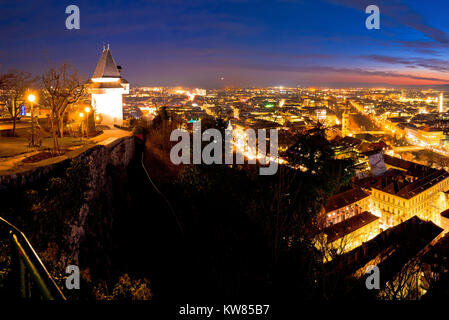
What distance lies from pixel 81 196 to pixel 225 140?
778cm

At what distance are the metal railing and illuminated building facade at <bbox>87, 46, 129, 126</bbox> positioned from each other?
1505 cm

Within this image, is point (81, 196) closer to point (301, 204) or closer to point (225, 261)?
point (225, 261)

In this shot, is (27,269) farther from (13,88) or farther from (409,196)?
(409,196)

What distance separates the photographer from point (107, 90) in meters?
15.0

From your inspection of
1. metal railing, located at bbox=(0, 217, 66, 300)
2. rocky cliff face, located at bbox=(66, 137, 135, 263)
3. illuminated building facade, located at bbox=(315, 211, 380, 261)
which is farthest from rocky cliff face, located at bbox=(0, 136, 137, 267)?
illuminated building facade, located at bbox=(315, 211, 380, 261)

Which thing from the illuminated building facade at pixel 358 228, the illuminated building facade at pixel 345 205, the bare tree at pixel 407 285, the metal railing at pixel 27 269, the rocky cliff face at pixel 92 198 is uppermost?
the metal railing at pixel 27 269

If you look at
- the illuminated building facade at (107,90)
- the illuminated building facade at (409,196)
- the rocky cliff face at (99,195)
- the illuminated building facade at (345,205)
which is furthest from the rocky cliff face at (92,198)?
the illuminated building facade at (409,196)

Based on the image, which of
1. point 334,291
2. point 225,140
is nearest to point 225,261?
point 334,291

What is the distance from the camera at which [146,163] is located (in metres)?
11.1

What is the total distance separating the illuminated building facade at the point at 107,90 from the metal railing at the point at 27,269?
15050mm

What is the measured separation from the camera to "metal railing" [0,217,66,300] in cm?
103

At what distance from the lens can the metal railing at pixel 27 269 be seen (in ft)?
3.38

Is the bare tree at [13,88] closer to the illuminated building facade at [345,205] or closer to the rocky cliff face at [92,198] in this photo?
the rocky cliff face at [92,198]
